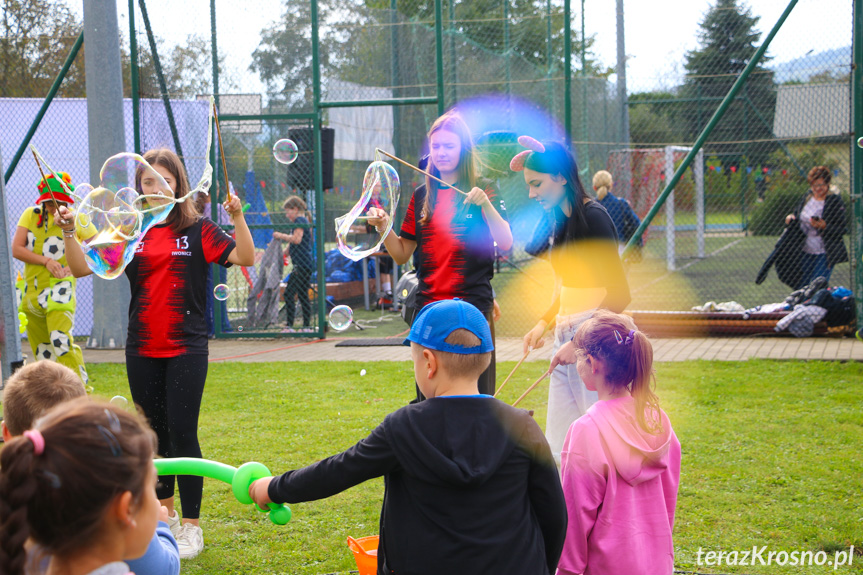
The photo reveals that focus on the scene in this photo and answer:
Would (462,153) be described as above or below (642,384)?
above

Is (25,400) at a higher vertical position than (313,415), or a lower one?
higher

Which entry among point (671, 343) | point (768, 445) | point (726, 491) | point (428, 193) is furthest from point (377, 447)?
point (671, 343)

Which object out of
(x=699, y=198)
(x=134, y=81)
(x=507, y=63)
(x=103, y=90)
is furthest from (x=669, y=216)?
(x=103, y=90)

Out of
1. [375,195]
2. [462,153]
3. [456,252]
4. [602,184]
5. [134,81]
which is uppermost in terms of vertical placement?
[134,81]

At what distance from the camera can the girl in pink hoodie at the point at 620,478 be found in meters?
2.49

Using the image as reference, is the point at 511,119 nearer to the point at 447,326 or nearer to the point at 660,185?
the point at 660,185

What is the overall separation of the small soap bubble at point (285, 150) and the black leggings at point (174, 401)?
2.95 meters

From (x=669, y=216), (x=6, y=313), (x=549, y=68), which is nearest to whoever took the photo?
(x=6, y=313)

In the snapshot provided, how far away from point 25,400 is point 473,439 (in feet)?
4.49

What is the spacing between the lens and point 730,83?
46.3ft

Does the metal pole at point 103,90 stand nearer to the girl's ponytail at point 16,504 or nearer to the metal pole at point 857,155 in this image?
the metal pole at point 857,155

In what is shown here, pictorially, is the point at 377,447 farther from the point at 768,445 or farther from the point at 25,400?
the point at 768,445

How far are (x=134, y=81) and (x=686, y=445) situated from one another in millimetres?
8159

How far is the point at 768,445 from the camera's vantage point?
17.3 feet
